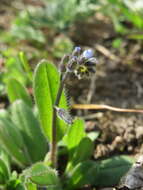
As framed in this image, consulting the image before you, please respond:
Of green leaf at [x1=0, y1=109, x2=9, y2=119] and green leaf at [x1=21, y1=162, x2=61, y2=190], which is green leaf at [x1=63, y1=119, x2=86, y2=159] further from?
green leaf at [x1=0, y1=109, x2=9, y2=119]

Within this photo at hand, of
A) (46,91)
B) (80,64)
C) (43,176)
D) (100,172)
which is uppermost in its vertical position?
(80,64)

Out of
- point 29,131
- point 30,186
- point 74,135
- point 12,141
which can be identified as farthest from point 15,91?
point 30,186

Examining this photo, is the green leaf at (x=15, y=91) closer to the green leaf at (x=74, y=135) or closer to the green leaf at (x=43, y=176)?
the green leaf at (x=74, y=135)

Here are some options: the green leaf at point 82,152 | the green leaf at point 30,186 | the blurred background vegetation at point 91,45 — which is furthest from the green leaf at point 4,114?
the green leaf at point 30,186

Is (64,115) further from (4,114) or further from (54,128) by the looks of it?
(4,114)

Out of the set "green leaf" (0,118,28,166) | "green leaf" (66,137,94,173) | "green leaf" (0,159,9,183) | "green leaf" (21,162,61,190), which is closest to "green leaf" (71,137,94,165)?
"green leaf" (66,137,94,173)

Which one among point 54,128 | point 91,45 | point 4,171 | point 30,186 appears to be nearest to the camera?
point 30,186

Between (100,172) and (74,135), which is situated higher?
(74,135)
